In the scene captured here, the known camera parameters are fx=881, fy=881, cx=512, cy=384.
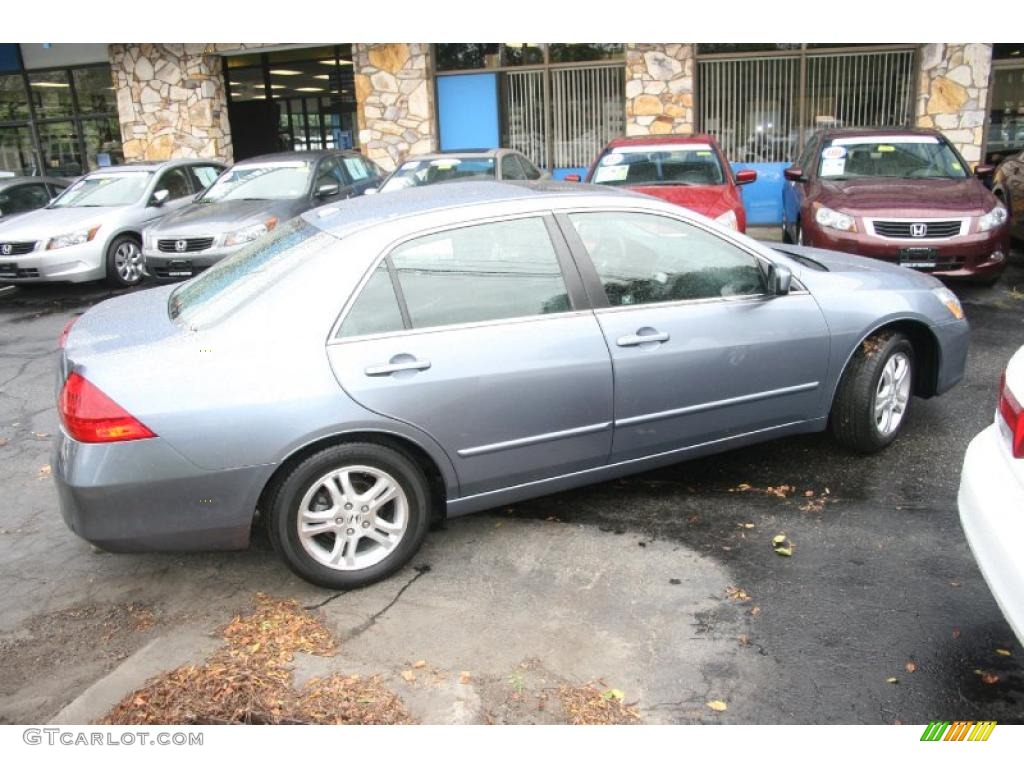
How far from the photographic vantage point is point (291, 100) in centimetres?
1864

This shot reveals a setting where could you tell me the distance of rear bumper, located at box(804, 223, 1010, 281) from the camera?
7.96 m

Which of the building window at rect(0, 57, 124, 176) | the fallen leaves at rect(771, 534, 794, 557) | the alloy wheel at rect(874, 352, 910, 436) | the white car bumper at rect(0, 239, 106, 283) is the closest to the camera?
the fallen leaves at rect(771, 534, 794, 557)

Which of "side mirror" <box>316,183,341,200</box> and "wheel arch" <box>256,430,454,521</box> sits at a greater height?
"side mirror" <box>316,183,341,200</box>

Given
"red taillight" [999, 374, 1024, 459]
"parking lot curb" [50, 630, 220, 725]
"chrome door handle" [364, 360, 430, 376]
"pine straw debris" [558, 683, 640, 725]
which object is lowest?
"pine straw debris" [558, 683, 640, 725]

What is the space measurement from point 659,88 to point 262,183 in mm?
6886

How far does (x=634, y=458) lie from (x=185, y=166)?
1028cm

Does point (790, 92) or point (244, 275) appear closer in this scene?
point (244, 275)

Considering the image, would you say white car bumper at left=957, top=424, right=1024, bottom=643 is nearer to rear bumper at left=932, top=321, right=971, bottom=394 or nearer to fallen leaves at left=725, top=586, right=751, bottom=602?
fallen leaves at left=725, top=586, right=751, bottom=602

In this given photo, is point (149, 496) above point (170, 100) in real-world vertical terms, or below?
below

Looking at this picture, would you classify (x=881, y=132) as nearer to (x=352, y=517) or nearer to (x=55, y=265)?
(x=352, y=517)
